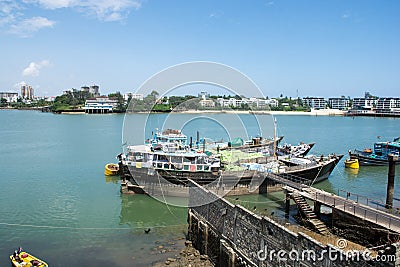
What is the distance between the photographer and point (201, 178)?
3006 cm

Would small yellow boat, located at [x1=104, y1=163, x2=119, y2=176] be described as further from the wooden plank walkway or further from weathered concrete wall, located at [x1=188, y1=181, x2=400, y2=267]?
the wooden plank walkway

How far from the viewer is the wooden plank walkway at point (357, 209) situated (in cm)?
1688

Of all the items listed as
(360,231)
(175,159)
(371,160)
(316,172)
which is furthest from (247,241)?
(371,160)

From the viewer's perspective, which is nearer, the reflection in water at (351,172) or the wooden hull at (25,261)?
the wooden hull at (25,261)

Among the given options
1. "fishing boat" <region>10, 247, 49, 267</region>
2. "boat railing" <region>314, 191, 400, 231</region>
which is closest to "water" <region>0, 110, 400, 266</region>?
"fishing boat" <region>10, 247, 49, 267</region>

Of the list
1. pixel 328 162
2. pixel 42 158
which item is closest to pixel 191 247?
pixel 328 162

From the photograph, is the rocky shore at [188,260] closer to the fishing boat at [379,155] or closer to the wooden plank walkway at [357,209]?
the wooden plank walkway at [357,209]

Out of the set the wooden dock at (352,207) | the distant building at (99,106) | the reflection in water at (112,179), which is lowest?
the reflection in water at (112,179)

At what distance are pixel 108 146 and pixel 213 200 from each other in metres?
48.7

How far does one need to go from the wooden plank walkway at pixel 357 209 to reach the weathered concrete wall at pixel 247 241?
7021 mm

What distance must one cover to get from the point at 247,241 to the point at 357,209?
8221 mm

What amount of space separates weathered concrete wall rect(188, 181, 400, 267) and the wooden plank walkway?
7.02m

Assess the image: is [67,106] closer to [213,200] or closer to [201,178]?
[201,178]

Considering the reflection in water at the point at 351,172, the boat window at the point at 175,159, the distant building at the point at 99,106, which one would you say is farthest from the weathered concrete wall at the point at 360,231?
the distant building at the point at 99,106
